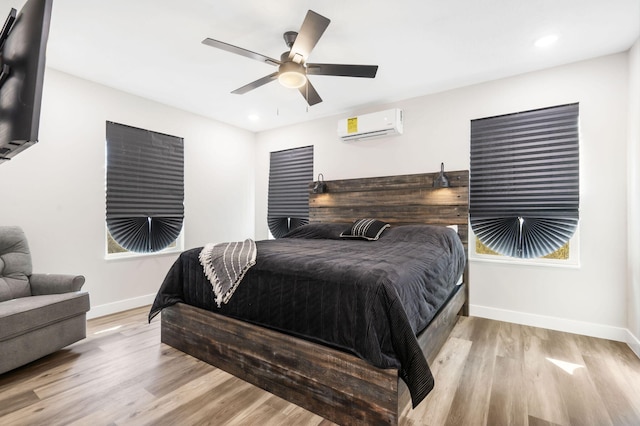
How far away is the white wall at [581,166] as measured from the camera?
271 cm

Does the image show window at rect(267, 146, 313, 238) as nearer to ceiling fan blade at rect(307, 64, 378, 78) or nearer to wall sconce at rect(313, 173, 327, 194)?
wall sconce at rect(313, 173, 327, 194)

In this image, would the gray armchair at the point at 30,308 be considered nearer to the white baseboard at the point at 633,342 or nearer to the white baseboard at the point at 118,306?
the white baseboard at the point at 118,306

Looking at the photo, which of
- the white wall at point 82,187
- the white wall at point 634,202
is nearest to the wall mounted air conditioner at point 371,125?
the white wall at point 634,202

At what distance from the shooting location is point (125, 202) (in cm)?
353

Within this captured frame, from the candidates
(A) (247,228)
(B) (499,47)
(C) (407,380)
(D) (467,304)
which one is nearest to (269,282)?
(C) (407,380)

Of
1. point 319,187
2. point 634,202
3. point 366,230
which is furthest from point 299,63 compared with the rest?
point 634,202

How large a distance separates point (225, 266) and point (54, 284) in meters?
1.59

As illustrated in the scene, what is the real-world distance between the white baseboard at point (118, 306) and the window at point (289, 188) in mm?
2116

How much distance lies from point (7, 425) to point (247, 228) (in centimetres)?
378

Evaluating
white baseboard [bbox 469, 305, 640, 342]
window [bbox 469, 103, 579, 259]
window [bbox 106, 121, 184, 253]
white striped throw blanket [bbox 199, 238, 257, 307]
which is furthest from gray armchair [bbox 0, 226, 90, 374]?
window [bbox 469, 103, 579, 259]

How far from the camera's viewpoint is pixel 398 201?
379 cm

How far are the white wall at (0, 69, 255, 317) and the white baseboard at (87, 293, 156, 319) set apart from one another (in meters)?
0.01

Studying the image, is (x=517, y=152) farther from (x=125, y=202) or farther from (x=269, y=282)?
(x=125, y=202)

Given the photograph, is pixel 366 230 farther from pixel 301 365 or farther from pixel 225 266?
pixel 301 365
